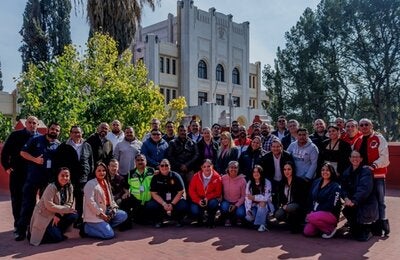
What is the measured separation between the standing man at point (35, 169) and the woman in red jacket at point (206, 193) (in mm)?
2682

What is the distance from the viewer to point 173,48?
3559 cm

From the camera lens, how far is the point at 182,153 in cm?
857

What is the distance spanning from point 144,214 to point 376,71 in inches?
827

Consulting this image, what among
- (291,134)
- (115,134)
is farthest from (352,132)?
(115,134)

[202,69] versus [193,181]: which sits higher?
[202,69]

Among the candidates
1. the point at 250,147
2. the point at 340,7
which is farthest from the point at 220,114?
the point at 250,147

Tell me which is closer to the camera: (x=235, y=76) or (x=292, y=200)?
(x=292, y=200)

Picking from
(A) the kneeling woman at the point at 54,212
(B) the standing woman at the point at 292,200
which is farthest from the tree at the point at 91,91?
(B) the standing woman at the point at 292,200

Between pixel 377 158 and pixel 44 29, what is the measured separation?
2851cm

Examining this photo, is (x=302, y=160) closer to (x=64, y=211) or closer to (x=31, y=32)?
(x=64, y=211)

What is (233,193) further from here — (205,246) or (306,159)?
(205,246)

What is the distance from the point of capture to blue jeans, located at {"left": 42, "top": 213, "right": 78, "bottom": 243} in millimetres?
6566

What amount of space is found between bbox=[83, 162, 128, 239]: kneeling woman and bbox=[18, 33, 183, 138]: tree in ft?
17.9

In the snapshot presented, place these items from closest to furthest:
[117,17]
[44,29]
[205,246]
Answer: [205,246], [117,17], [44,29]
